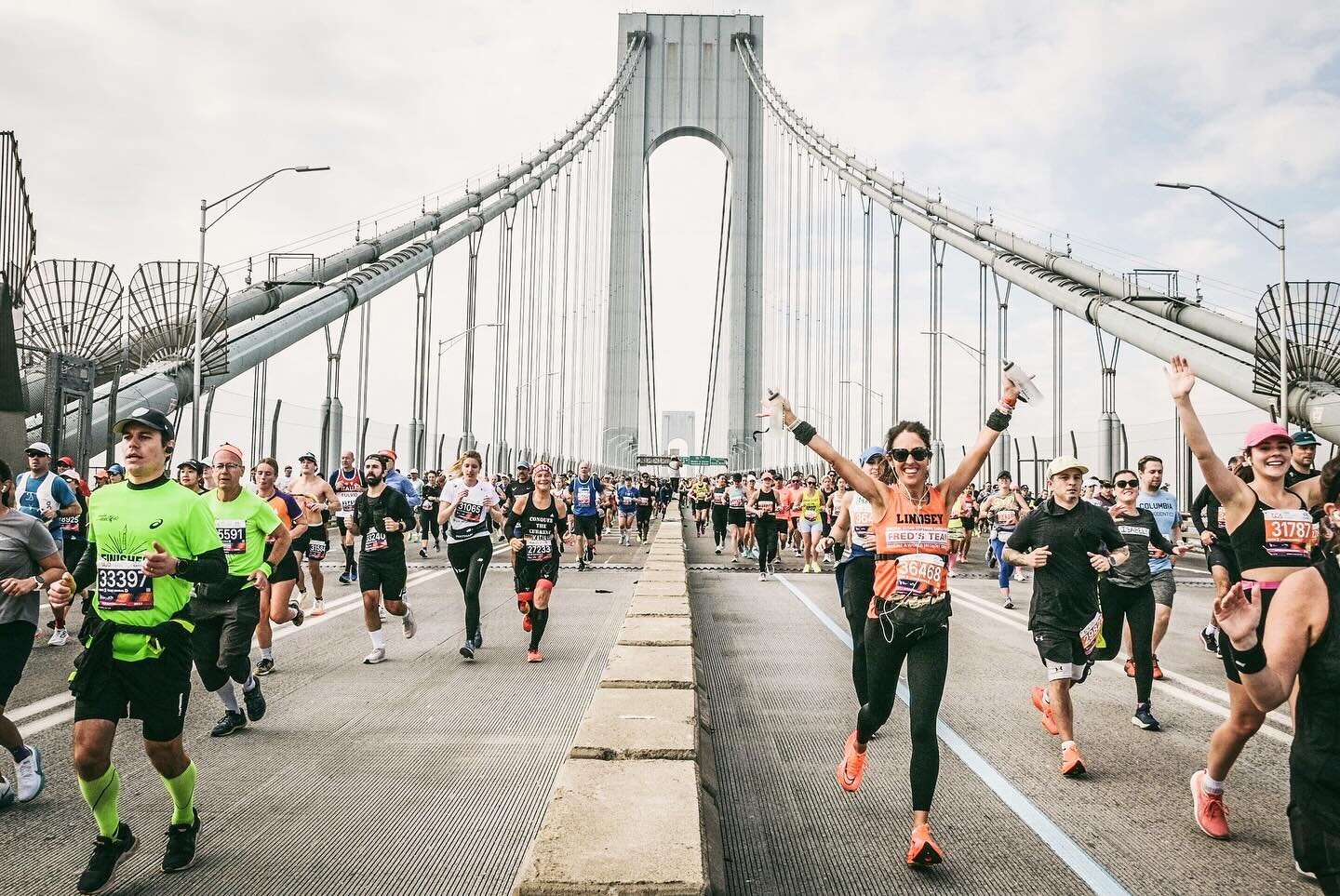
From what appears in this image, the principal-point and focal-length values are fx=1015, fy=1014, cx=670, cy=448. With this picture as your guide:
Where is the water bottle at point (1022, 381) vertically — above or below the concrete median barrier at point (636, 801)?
above

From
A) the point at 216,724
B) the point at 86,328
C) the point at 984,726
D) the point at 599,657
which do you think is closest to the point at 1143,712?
the point at 984,726

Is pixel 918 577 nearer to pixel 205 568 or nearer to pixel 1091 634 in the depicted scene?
pixel 1091 634

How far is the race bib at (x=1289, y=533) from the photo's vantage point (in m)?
4.39

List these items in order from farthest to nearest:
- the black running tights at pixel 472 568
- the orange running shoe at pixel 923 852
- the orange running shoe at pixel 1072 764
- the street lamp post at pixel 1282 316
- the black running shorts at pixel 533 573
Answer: the street lamp post at pixel 1282 316 → the black running shorts at pixel 533 573 → the black running tights at pixel 472 568 → the orange running shoe at pixel 1072 764 → the orange running shoe at pixel 923 852

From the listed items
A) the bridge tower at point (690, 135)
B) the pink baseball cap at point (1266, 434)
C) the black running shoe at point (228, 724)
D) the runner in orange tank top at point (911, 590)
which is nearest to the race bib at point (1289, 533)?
the pink baseball cap at point (1266, 434)

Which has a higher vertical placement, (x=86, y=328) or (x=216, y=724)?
(x=86, y=328)

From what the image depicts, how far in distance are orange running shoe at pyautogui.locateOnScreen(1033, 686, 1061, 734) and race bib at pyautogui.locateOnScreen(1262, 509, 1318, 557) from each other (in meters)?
1.60

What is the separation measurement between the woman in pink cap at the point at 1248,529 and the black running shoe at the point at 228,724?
4956 millimetres

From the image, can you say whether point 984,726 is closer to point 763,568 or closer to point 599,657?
point 599,657

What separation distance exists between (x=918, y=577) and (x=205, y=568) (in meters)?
2.80

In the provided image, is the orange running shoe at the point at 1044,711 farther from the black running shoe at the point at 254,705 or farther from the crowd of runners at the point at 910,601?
the black running shoe at the point at 254,705

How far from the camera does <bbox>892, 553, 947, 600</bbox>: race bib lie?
4070mm

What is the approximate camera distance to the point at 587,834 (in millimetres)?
3352

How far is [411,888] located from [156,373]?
25.3 meters
